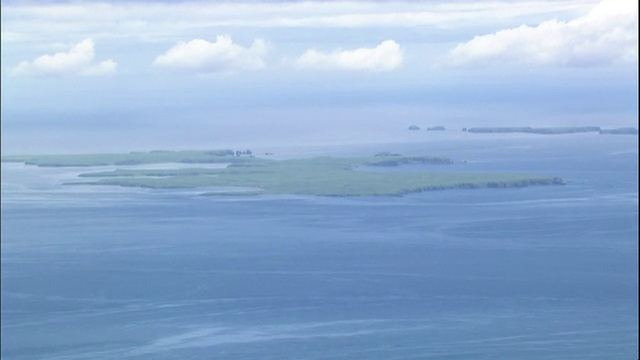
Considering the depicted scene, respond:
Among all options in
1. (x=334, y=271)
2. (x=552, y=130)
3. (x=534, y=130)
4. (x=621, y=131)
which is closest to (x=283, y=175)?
(x=534, y=130)

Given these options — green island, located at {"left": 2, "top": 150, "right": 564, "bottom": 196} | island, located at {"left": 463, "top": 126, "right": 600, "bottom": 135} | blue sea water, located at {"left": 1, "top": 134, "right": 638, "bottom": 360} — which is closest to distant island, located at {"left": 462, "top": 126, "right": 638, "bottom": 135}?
island, located at {"left": 463, "top": 126, "right": 600, "bottom": 135}

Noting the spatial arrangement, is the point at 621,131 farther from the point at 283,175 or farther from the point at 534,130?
the point at 283,175

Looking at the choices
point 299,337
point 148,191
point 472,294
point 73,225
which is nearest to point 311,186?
point 148,191

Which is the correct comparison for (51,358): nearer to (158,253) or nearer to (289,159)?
(158,253)

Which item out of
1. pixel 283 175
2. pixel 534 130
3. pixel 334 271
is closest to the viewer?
pixel 334 271

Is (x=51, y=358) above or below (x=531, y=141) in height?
below

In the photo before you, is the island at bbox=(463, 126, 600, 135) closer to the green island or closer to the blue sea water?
the blue sea water

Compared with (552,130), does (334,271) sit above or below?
below
